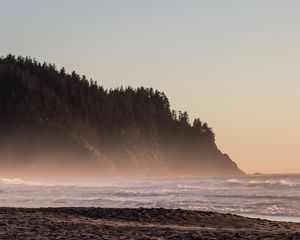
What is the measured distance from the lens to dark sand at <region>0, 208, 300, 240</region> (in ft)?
50.0

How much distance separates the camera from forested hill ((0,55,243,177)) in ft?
436

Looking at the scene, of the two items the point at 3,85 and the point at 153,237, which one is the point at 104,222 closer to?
the point at 153,237

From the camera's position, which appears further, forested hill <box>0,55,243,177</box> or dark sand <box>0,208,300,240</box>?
forested hill <box>0,55,243,177</box>

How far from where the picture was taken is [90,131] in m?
147

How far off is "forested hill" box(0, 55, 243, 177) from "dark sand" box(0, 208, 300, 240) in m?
109

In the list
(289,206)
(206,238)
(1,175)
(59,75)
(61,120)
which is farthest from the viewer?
(59,75)

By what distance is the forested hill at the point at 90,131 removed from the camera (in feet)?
436

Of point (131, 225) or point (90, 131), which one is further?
point (90, 131)

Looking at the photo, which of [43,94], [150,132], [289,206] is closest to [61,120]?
[43,94]

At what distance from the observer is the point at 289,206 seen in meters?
30.8

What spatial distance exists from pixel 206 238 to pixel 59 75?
149 m

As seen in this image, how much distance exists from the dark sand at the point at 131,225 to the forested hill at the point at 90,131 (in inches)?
4280

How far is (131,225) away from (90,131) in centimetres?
12960

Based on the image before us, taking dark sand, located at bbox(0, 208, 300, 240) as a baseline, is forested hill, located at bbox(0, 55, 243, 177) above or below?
above
